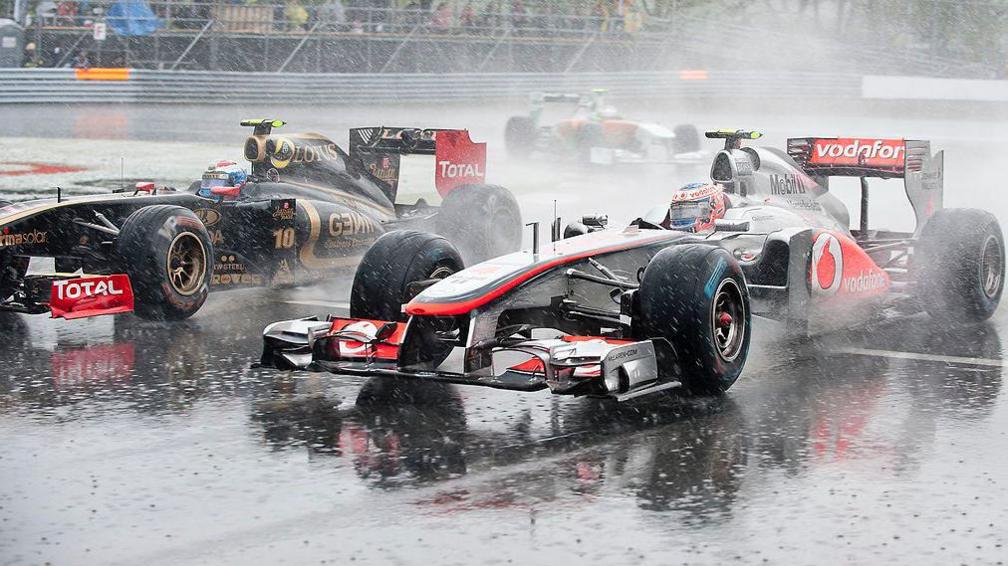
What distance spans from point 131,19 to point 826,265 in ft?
104

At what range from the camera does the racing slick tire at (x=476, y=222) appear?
45.1ft

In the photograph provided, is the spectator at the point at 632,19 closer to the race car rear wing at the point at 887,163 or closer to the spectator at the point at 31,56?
the spectator at the point at 31,56

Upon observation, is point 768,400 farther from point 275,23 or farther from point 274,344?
point 275,23

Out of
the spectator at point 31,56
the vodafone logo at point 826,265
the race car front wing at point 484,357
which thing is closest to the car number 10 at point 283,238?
the race car front wing at point 484,357

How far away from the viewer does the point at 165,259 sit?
34.9 ft

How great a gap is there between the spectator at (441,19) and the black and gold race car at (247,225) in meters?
28.8

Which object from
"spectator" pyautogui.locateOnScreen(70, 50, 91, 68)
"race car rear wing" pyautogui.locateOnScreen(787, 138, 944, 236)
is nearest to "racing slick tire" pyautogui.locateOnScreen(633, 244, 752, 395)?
"race car rear wing" pyautogui.locateOnScreen(787, 138, 944, 236)

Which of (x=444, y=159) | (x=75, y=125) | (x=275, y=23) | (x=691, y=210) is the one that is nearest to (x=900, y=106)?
(x=275, y=23)

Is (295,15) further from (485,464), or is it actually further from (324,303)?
(485,464)

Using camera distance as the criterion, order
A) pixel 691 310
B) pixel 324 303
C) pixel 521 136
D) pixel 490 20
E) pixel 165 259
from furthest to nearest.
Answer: pixel 490 20, pixel 521 136, pixel 324 303, pixel 165 259, pixel 691 310

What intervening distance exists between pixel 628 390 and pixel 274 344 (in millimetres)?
2146

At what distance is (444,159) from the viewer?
47.8 feet

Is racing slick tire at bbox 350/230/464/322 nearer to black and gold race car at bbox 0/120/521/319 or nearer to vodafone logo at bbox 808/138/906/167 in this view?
black and gold race car at bbox 0/120/521/319

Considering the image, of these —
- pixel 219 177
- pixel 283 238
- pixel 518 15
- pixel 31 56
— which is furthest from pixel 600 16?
pixel 283 238
